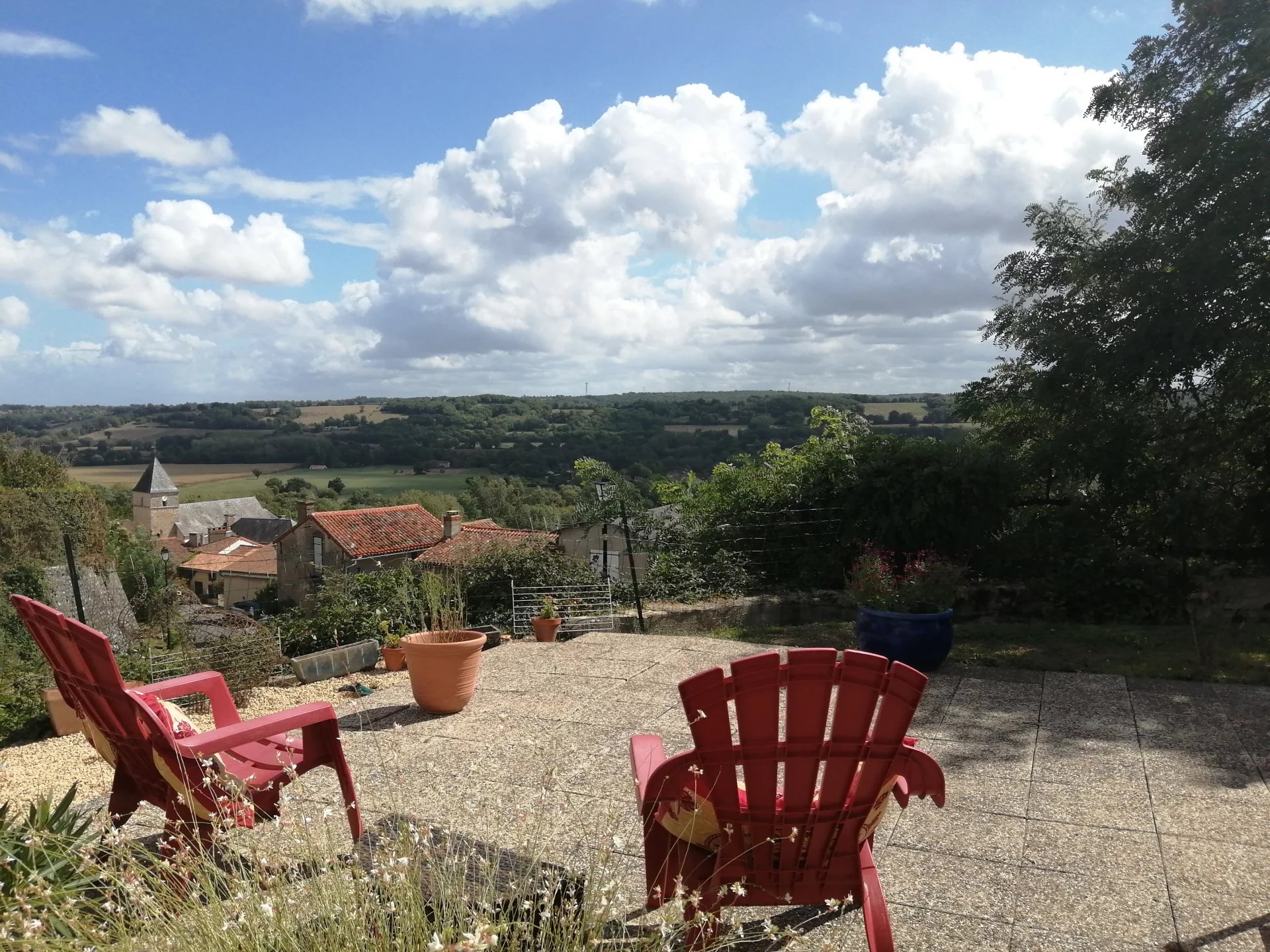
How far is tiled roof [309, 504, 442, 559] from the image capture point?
84.6ft

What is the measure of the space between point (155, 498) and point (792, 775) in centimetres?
5576

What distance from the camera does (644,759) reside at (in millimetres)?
2547

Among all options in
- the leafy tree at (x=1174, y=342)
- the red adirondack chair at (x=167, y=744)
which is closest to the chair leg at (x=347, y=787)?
the red adirondack chair at (x=167, y=744)

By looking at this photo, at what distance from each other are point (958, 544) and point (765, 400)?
1133 centimetres

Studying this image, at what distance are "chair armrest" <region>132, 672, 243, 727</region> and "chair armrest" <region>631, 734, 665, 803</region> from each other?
168cm

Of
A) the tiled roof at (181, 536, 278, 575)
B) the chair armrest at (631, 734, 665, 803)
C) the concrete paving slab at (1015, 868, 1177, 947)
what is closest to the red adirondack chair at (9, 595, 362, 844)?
the chair armrest at (631, 734, 665, 803)

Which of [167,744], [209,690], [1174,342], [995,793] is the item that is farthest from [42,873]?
[1174,342]

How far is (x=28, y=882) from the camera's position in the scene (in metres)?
1.85

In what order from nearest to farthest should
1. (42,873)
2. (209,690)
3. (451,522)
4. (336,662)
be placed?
(42,873) < (209,690) < (336,662) < (451,522)

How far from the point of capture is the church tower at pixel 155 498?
50312 millimetres

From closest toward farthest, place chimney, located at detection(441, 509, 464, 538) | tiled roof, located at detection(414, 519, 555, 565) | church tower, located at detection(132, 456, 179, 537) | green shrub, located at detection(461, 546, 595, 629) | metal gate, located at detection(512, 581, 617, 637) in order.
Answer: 1. metal gate, located at detection(512, 581, 617, 637)
2. green shrub, located at detection(461, 546, 595, 629)
3. tiled roof, located at detection(414, 519, 555, 565)
4. chimney, located at detection(441, 509, 464, 538)
5. church tower, located at detection(132, 456, 179, 537)

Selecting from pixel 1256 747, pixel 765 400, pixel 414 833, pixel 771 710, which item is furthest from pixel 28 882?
pixel 765 400

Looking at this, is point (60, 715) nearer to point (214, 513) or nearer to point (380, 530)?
point (380, 530)

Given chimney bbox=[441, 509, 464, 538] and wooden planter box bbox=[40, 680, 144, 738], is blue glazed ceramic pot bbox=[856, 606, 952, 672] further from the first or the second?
chimney bbox=[441, 509, 464, 538]
